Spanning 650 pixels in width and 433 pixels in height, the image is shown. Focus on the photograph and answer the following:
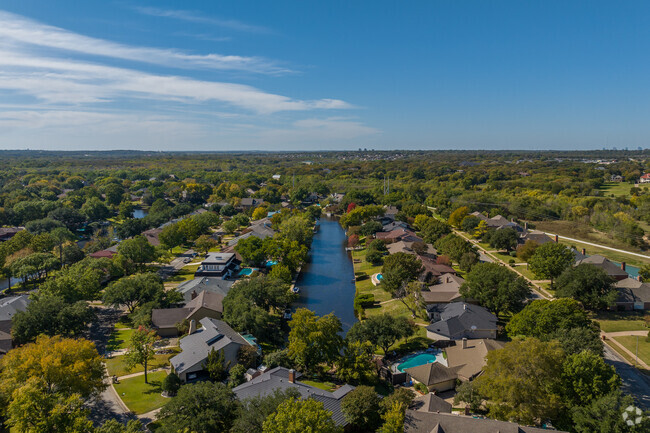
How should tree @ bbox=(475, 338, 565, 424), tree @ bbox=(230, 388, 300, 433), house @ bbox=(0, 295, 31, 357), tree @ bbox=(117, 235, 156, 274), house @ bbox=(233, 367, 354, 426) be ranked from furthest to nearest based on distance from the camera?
tree @ bbox=(117, 235, 156, 274), house @ bbox=(0, 295, 31, 357), house @ bbox=(233, 367, 354, 426), tree @ bbox=(475, 338, 565, 424), tree @ bbox=(230, 388, 300, 433)

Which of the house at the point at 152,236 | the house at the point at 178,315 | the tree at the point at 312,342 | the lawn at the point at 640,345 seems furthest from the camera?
the house at the point at 152,236

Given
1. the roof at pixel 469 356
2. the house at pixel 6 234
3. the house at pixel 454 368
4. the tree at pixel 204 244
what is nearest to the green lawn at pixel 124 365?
the house at pixel 454 368

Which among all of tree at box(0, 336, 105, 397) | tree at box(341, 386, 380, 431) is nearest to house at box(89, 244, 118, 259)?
tree at box(0, 336, 105, 397)

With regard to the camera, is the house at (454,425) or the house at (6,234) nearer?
the house at (454,425)

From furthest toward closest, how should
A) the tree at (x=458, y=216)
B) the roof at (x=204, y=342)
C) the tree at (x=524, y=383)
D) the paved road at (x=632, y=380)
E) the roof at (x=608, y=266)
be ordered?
1. the tree at (x=458, y=216)
2. the roof at (x=608, y=266)
3. the roof at (x=204, y=342)
4. the paved road at (x=632, y=380)
5. the tree at (x=524, y=383)

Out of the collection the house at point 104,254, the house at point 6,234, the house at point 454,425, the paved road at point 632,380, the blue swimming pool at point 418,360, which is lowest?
the paved road at point 632,380

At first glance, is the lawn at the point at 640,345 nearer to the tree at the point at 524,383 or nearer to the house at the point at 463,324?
the house at the point at 463,324

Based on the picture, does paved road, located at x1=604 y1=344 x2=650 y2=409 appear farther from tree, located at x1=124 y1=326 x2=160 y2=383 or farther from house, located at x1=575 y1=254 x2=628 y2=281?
tree, located at x1=124 y1=326 x2=160 y2=383

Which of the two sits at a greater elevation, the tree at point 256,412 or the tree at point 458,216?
the tree at point 458,216
